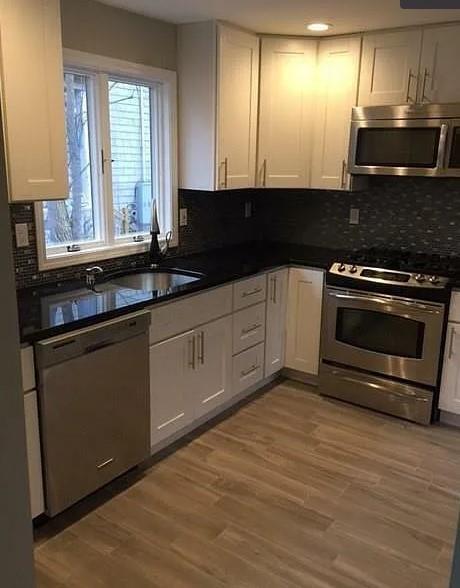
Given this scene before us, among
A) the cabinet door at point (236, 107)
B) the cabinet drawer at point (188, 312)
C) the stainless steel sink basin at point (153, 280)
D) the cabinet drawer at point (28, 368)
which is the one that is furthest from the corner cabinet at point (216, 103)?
the cabinet drawer at point (28, 368)

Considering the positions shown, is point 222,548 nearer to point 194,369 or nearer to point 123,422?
point 123,422

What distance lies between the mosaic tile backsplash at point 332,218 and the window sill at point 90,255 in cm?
4

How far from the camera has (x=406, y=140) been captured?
3.17 metres

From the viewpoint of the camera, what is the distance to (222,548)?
2.21 metres

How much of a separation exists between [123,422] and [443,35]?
273cm

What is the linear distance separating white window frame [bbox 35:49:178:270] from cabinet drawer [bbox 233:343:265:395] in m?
0.88

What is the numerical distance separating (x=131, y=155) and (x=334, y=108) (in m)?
1.35

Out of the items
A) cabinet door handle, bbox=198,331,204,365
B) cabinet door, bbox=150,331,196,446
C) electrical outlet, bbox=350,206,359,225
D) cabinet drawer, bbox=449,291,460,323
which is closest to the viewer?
cabinet door, bbox=150,331,196,446

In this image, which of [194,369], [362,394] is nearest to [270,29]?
[194,369]

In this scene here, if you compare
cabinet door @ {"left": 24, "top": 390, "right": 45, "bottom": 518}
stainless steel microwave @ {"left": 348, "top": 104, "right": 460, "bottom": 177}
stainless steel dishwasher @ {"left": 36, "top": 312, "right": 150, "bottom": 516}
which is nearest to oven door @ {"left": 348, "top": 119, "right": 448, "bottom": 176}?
stainless steel microwave @ {"left": 348, "top": 104, "right": 460, "bottom": 177}

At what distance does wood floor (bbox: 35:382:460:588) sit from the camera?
208 centimetres

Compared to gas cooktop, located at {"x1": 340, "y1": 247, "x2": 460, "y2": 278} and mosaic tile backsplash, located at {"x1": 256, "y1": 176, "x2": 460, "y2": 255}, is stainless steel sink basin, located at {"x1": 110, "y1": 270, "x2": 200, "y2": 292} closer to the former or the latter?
gas cooktop, located at {"x1": 340, "y1": 247, "x2": 460, "y2": 278}

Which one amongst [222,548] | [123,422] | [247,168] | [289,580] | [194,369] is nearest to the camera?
[289,580]

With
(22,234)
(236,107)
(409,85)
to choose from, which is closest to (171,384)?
(22,234)
